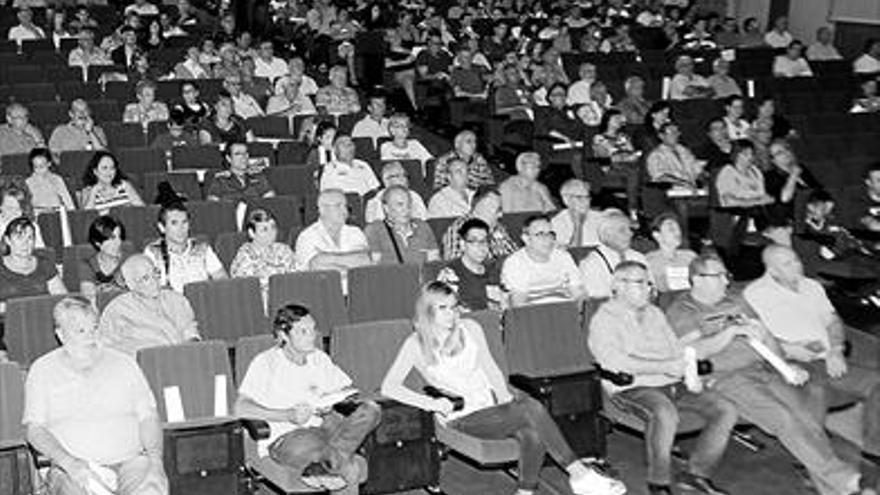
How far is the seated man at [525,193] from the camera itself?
8750 millimetres

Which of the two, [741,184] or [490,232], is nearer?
[490,232]

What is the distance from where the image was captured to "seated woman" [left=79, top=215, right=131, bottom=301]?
6605 millimetres

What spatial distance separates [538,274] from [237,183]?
2.47 m

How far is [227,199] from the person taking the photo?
27.7 ft

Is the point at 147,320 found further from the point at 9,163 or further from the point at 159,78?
the point at 159,78

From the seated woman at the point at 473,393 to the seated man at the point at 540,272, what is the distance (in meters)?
0.98

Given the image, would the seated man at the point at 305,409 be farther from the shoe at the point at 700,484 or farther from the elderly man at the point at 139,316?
the shoe at the point at 700,484

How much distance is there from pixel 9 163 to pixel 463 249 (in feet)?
11.0

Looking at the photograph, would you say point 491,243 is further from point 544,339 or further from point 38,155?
point 38,155

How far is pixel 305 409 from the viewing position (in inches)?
212

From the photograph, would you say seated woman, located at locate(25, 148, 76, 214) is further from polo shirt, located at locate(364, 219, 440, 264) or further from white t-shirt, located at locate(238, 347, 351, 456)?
white t-shirt, located at locate(238, 347, 351, 456)

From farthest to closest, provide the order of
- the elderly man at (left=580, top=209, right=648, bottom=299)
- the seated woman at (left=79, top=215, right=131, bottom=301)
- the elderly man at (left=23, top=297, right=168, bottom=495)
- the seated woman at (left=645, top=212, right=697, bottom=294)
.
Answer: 1. the seated woman at (left=645, top=212, right=697, bottom=294)
2. the elderly man at (left=580, top=209, right=648, bottom=299)
3. the seated woman at (left=79, top=215, right=131, bottom=301)
4. the elderly man at (left=23, top=297, right=168, bottom=495)

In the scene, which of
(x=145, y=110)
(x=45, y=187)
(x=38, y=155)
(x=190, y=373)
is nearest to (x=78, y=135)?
(x=145, y=110)

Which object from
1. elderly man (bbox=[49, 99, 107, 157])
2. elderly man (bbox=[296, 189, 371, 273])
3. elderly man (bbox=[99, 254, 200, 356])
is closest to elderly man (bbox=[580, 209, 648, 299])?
elderly man (bbox=[296, 189, 371, 273])
